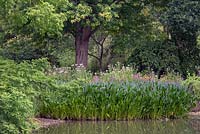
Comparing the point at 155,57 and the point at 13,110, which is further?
the point at 155,57

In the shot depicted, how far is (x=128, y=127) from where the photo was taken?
13.7 meters

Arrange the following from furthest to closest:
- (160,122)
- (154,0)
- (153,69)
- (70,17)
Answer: (154,0)
(153,69)
(70,17)
(160,122)

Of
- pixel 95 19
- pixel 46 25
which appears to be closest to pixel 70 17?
pixel 95 19

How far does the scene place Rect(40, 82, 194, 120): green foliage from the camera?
605 inches

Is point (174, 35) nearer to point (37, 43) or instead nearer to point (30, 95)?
point (37, 43)

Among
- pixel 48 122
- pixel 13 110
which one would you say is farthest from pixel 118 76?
pixel 13 110

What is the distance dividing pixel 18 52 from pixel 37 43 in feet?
4.44

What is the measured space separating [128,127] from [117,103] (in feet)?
6.40

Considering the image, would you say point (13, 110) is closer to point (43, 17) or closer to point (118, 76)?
point (43, 17)

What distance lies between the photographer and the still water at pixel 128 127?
1262cm

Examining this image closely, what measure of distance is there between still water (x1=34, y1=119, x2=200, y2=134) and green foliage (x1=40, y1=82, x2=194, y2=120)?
54 centimetres

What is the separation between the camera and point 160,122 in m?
15.0

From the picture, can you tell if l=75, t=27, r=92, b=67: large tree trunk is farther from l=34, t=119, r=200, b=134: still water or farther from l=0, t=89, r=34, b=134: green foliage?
l=0, t=89, r=34, b=134: green foliage

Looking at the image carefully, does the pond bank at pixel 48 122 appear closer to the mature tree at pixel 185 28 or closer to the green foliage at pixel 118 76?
the green foliage at pixel 118 76
